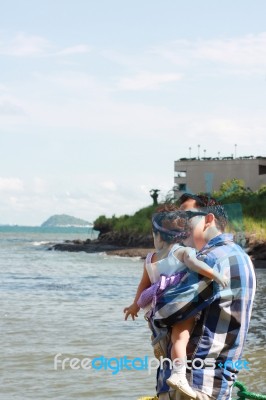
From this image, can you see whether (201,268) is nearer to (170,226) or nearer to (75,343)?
(170,226)

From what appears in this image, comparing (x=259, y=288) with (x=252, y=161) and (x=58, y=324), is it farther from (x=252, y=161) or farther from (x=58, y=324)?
(x=252, y=161)

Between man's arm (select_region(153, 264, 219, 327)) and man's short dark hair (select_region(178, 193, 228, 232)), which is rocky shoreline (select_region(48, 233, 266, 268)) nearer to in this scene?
man's short dark hair (select_region(178, 193, 228, 232))

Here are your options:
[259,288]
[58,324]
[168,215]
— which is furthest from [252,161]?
[168,215]

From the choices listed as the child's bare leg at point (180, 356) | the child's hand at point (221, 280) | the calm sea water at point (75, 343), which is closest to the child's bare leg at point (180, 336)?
the child's bare leg at point (180, 356)

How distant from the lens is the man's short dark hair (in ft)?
12.6

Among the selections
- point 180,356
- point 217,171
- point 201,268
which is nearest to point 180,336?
point 180,356

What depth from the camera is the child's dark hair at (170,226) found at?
3826 millimetres

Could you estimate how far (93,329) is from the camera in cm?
1507

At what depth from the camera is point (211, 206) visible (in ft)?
12.7

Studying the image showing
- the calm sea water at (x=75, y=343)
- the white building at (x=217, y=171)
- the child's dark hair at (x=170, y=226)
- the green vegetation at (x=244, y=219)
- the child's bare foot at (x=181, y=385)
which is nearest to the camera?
the child's bare foot at (x=181, y=385)

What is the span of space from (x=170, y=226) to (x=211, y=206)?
21 cm

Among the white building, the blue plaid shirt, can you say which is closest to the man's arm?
the blue plaid shirt

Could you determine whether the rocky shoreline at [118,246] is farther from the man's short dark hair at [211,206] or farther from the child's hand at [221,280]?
the child's hand at [221,280]

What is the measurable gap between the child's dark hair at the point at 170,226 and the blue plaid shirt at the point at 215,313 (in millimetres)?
157
